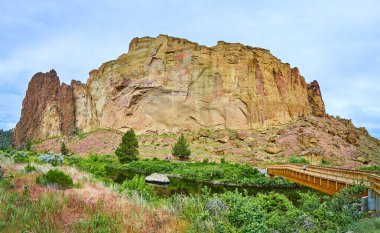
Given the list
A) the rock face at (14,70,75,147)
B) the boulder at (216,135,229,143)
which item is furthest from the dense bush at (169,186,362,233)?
the rock face at (14,70,75,147)

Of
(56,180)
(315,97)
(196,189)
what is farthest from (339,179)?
(315,97)

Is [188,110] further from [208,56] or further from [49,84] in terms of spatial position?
[49,84]

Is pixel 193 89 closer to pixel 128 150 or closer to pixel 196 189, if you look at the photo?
pixel 128 150

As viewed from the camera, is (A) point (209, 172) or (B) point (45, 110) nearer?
(A) point (209, 172)

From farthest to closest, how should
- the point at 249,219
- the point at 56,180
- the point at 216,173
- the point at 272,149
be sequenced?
the point at 272,149 → the point at 216,173 → the point at 56,180 → the point at 249,219

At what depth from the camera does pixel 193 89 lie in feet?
274

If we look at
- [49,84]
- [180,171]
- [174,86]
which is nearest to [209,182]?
[180,171]

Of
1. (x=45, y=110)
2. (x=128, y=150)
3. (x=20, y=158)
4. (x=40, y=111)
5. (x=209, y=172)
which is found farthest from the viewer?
(x=40, y=111)

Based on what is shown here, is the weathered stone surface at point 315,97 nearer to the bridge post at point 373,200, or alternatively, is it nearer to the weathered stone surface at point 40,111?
the weathered stone surface at point 40,111

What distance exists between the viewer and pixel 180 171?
43531 millimetres

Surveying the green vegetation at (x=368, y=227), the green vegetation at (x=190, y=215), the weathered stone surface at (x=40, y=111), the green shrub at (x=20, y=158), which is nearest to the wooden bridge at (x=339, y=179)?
the green vegetation at (x=190, y=215)

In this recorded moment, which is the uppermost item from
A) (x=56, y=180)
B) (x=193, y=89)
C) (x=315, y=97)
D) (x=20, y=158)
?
(x=315, y=97)

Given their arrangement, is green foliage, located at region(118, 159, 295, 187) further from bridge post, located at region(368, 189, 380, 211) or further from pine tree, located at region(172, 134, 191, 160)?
bridge post, located at region(368, 189, 380, 211)

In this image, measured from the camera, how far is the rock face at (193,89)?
81.6 meters
